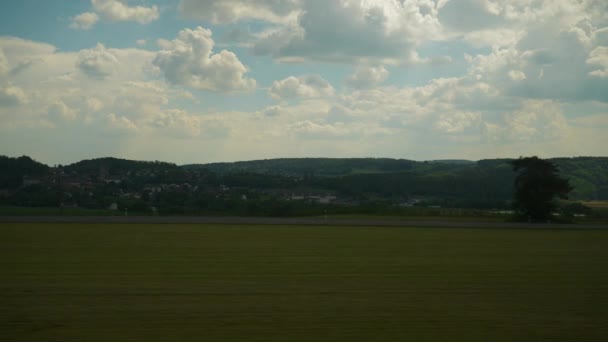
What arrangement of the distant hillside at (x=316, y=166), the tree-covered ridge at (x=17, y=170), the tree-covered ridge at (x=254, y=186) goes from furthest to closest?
the distant hillside at (x=316, y=166) < the tree-covered ridge at (x=17, y=170) < the tree-covered ridge at (x=254, y=186)

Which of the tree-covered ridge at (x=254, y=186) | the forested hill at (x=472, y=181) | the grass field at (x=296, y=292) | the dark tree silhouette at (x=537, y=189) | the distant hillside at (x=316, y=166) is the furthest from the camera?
the distant hillside at (x=316, y=166)

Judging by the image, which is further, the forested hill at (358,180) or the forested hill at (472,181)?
the forested hill at (472,181)

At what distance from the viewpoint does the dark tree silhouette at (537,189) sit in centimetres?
4516

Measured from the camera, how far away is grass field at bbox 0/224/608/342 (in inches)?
400

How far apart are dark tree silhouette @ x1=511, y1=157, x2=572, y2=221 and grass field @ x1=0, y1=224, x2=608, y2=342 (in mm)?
22361

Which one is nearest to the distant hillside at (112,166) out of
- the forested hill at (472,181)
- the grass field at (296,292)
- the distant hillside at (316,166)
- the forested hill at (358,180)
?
the forested hill at (358,180)

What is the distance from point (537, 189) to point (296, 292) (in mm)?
37952

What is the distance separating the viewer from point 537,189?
45594mm

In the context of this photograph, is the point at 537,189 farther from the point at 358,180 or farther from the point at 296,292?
the point at 358,180

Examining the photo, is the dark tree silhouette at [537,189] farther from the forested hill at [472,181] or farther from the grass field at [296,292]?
the forested hill at [472,181]

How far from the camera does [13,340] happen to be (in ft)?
30.7

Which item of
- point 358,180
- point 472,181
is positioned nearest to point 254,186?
point 358,180

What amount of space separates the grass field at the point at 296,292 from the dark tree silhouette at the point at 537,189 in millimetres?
22361

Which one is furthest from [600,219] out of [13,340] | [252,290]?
[13,340]
